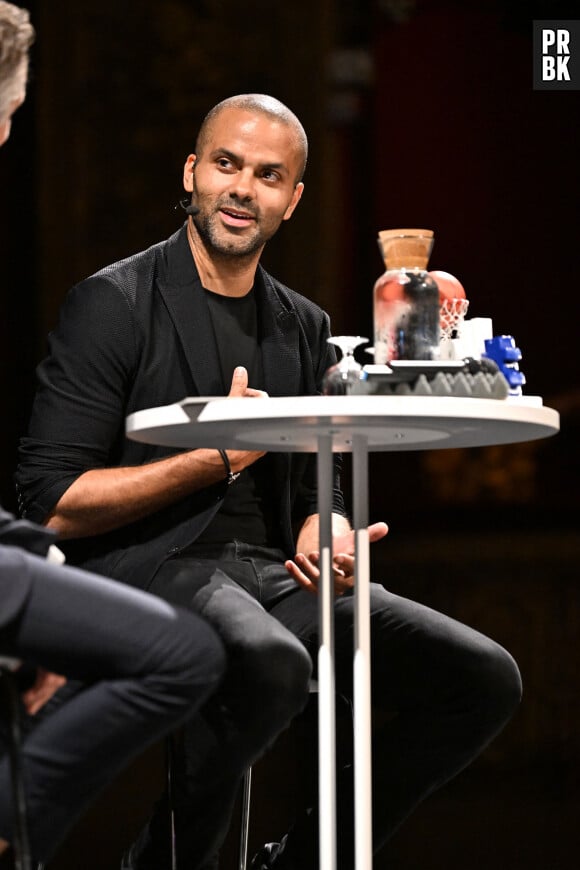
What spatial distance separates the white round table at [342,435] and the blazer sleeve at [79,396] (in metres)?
0.24

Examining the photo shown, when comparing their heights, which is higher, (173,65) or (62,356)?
(173,65)

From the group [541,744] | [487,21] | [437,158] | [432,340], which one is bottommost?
[541,744]

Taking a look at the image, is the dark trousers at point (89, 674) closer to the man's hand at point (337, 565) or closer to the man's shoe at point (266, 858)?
the man's hand at point (337, 565)

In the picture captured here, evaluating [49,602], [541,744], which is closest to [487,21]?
[541,744]

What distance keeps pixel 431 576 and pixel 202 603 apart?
84.4 inches

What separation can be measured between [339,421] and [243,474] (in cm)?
62

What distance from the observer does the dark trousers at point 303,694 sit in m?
1.86

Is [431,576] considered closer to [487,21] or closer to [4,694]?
[487,21]

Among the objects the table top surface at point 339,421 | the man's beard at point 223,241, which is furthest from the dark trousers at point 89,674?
the man's beard at point 223,241

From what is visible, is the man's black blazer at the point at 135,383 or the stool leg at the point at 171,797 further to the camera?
the man's black blazer at the point at 135,383

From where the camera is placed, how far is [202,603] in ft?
6.53

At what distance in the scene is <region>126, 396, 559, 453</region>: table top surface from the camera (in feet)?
5.27

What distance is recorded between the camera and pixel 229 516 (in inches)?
87.5

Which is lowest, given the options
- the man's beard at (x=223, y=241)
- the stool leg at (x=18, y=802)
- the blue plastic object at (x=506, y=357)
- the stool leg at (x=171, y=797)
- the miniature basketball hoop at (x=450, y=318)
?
the stool leg at (x=171, y=797)
